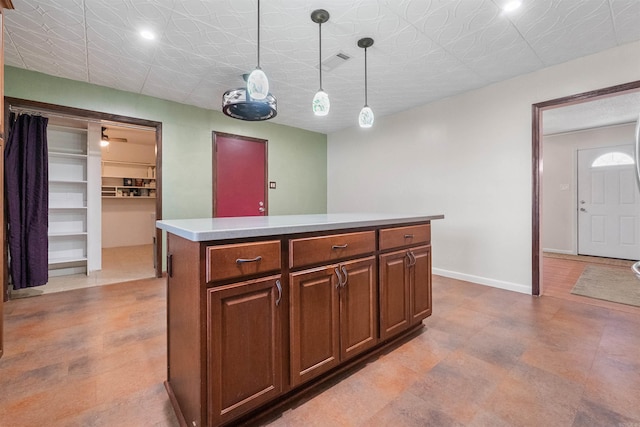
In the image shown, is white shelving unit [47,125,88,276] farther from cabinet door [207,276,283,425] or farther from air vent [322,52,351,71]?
cabinet door [207,276,283,425]

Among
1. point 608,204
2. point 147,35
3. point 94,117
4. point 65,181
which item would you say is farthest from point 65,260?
point 608,204

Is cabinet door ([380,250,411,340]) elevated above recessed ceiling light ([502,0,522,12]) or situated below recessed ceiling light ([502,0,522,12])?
below

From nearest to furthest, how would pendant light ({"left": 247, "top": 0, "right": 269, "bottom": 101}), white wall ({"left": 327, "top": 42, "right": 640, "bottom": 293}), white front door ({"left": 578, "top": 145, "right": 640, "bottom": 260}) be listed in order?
1. pendant light ({"left": 247, "top": 0, "right": 269, "bottom": 101})
2. white wall ({"left": 327, "top": 42, "right": 640, "bottom": 293})
3. white front door ({"left": 578, "top": 145, "right": 640, "bottom": 260})

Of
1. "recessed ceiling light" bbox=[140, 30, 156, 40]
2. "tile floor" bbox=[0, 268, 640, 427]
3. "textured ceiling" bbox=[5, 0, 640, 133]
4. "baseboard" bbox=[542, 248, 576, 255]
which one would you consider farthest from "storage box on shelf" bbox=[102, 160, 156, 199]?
"baseboard" bbox=[542, 248, 576, 255]

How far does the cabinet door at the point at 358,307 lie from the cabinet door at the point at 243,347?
1.43ft

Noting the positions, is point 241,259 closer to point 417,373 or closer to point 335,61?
point 417,373

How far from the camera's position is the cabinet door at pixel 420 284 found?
7.08 ft

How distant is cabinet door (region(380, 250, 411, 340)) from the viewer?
1.91m

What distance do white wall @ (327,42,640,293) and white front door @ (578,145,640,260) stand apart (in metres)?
3.34

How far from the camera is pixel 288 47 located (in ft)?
8.61

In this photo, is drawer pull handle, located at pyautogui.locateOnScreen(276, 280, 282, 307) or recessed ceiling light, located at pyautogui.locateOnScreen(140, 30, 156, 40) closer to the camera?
drawer pull handle, located at pyautogui.locateOnScreen(276, 280, 282, 307)

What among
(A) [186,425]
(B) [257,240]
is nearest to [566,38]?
(B) [257,240]

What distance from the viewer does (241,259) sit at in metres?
1.24

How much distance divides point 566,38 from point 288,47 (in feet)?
7.99
